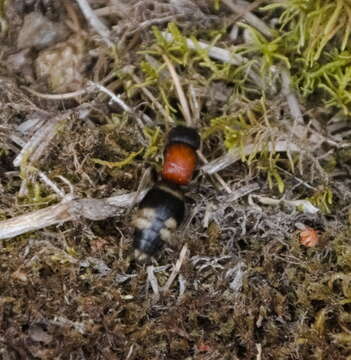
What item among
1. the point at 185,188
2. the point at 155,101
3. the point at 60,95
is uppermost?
the point at 60,95

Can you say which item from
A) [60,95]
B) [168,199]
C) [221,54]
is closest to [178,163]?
[168,199]

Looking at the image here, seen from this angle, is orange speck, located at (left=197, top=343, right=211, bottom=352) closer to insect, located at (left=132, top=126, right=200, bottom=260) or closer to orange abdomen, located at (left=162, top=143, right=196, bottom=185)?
insect, located at (left=132, top=126, right=200, bottom=260)

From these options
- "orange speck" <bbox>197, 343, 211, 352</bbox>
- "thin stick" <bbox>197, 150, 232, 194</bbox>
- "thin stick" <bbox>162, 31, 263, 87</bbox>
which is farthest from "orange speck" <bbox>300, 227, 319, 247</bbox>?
"thin stick" <bbox>162, 31, 263, 87</bbox>

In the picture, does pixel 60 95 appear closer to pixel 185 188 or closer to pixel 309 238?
pixel 185 188

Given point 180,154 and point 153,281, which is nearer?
point 153,281

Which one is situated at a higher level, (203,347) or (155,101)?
(155,101)

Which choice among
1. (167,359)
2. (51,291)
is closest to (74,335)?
(51,291)

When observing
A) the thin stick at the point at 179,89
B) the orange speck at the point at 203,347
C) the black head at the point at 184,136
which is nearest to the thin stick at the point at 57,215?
the black head at the point at 184,136
